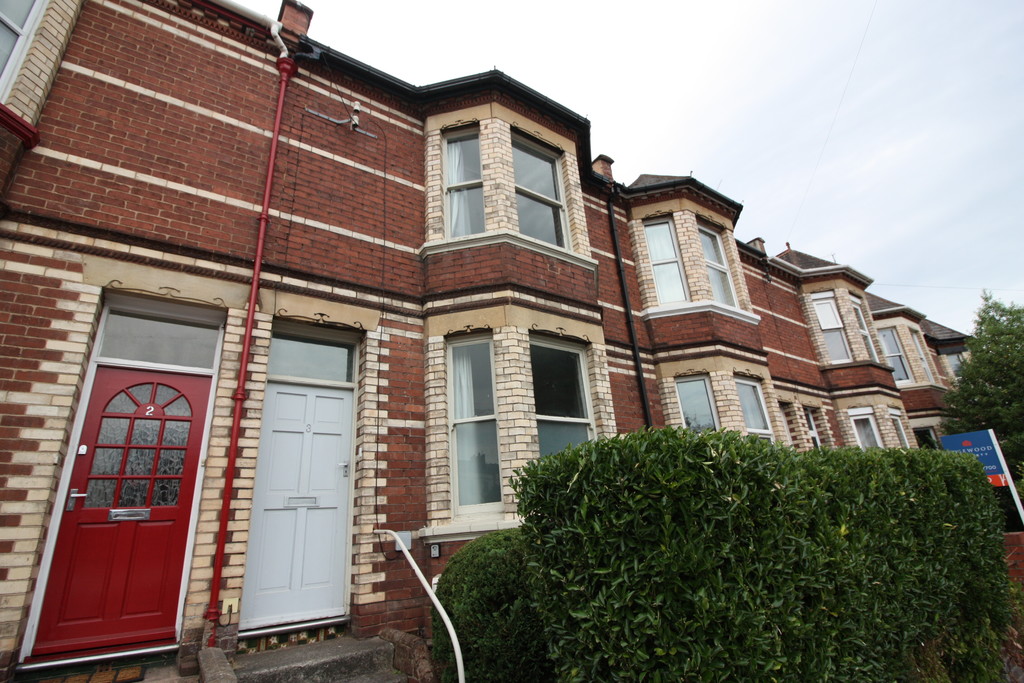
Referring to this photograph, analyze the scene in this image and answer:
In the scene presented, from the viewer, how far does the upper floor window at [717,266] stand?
10.2 m

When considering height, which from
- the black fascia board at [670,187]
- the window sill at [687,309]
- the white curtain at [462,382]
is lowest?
the white curtain at [462,382]

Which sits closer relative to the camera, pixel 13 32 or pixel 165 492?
pixel 165 492

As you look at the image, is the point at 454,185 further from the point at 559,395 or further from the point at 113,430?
the point at 113,430

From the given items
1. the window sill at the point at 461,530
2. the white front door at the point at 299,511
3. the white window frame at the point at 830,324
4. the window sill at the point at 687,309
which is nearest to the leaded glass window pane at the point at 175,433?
the white front door at the point at 299,511

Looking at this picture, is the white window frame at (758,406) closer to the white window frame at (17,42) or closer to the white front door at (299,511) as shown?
the white front door at (299,511)

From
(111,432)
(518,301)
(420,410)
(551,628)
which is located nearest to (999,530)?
(551,628)

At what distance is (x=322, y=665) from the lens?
3.89 meters

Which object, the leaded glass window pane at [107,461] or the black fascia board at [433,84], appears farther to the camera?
the black fascia board at [433,84]

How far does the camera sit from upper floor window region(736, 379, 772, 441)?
9.09m

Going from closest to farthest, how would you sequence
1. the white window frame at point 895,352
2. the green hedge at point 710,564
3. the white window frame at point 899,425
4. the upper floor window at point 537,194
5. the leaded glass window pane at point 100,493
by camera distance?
the green hedge at point 710,564, the leaded glass window pane at point 100,493, the upper floor window at point 537,194, the white window frame at point 899,425, the white window frame at point 895,352

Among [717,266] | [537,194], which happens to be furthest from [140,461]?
[717,266]

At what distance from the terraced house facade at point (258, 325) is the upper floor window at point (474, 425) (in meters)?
0.03

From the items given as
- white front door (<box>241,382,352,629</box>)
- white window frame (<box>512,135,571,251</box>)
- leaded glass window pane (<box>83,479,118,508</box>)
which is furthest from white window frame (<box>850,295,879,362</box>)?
leaded glass window pane (<box>83,479,118,508</box>)

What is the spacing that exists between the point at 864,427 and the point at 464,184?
40.8 ft
